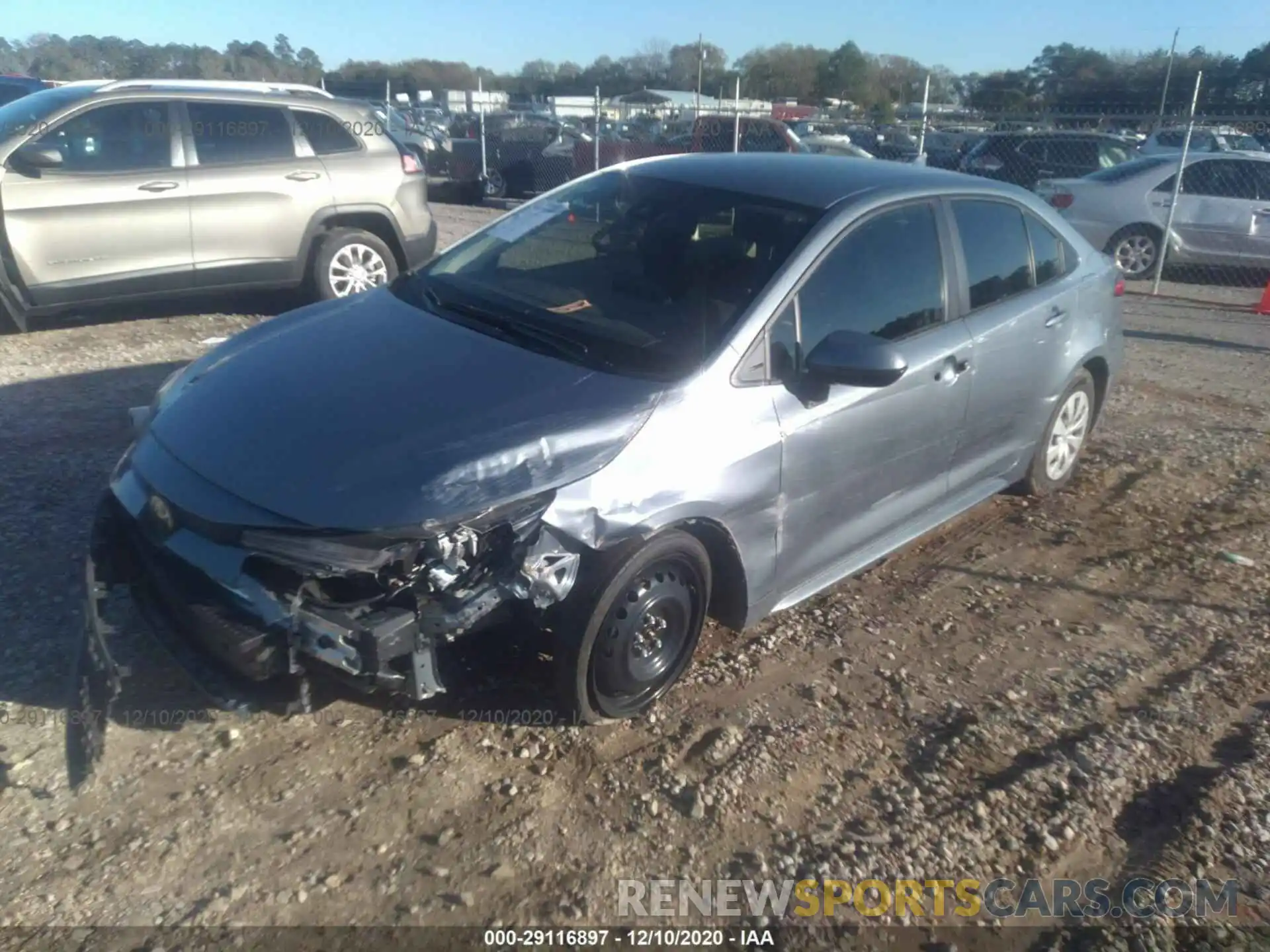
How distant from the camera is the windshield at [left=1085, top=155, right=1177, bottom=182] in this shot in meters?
12.4

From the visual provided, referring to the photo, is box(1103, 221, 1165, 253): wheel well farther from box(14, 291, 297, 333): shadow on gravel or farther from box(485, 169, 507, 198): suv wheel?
box(485, 169, 507, 198): suv wheel

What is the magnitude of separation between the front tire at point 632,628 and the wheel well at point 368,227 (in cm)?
583

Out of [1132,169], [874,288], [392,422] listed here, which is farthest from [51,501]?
[1132,169]

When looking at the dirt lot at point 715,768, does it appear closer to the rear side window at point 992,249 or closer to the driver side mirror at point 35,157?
the rear side window at point 992,249

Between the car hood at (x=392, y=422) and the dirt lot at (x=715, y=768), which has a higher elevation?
the car hood at (x=392, y=422)

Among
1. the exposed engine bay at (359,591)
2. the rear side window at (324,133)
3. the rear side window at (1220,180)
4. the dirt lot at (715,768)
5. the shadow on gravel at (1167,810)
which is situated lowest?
the shadow on gravel at (1167,810)

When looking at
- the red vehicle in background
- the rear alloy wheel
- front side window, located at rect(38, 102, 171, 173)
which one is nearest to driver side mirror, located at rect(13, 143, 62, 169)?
front side window, located at rect(38, 102, 171, 173)

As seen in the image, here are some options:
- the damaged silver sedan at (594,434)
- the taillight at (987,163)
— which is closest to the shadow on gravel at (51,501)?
the damaged silver sedan at (594,434)

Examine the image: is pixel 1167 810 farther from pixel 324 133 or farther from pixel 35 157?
pixel 324 133

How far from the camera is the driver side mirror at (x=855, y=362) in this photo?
3.46m

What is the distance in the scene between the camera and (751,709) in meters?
3.58

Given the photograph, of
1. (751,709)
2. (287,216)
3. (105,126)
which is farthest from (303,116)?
(751,709)

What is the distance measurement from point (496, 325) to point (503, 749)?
1.49 m

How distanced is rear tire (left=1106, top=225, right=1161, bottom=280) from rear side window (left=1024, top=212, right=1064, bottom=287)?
325 inches
